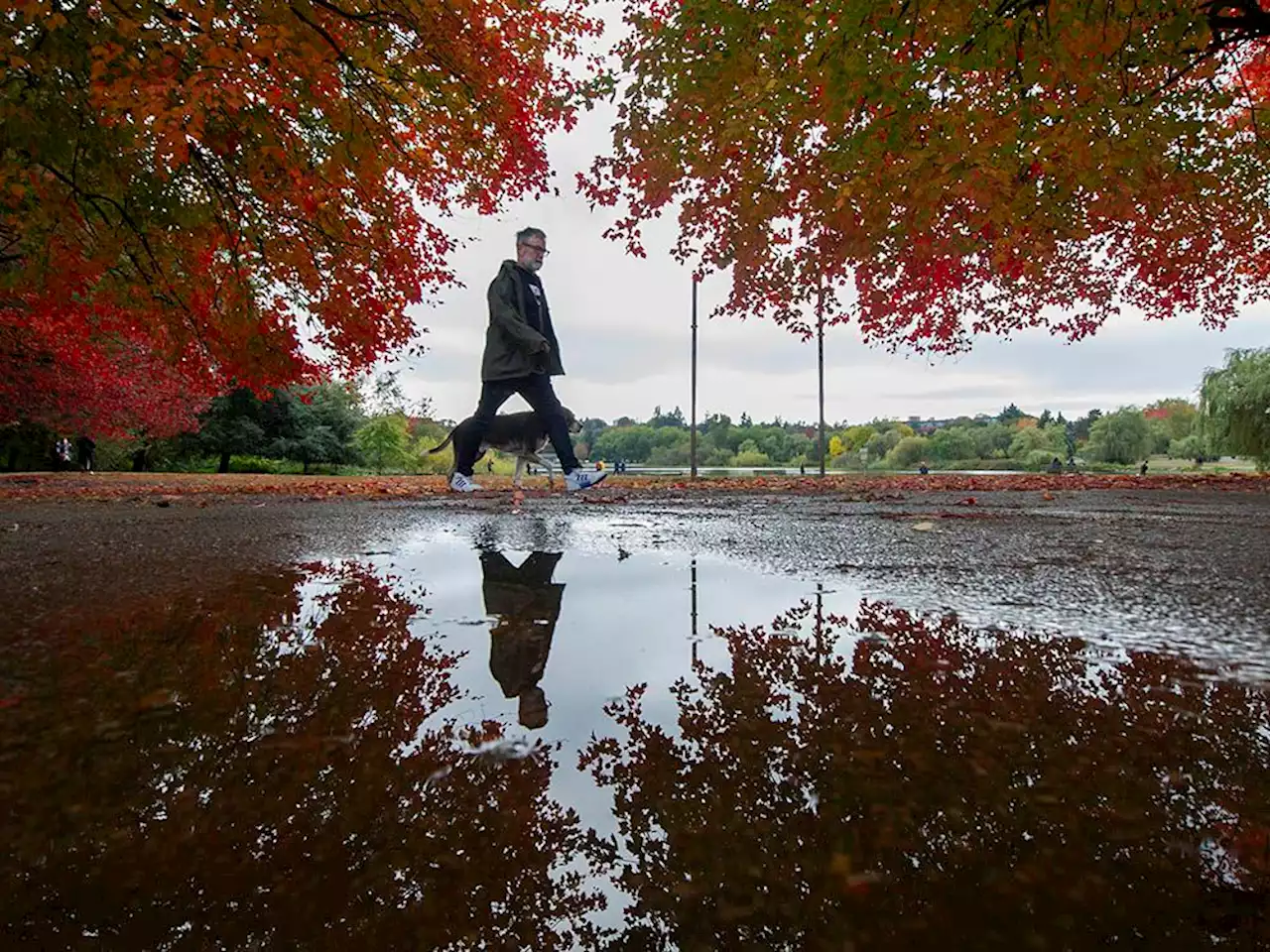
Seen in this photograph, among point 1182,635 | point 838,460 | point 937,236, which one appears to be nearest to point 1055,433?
point 838,460

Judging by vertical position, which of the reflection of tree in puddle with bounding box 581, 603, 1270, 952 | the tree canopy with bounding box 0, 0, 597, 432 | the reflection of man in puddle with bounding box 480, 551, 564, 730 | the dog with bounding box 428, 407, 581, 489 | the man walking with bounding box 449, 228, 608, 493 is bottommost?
the reflection of tree in puddle with bounding box 581, 603, 1270, 952

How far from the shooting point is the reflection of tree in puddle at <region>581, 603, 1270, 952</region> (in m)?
0.73

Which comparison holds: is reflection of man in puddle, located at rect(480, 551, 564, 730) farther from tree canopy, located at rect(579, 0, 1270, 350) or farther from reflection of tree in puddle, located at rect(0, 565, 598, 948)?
tree canopy, located at rect(579, 0, 1270, 350)

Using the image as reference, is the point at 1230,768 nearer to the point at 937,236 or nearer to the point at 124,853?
the point at 124,853

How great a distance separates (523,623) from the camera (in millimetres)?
2121

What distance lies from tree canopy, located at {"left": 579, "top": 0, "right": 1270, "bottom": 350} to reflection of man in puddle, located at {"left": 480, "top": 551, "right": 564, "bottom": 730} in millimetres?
3590

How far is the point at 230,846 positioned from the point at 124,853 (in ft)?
0.43

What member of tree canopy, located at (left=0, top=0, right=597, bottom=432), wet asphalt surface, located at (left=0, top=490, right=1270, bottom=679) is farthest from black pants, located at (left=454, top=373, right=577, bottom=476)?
tree canopy, located at (left=0, top=0, right=597, bottom=432)

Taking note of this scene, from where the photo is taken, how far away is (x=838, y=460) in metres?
107

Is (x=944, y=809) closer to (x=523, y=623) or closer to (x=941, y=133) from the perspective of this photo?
(x=523, y=623)

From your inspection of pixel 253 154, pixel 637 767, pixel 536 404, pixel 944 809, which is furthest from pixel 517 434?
pixel 944 809

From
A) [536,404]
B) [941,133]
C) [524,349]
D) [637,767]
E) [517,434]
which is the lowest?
[637,767]

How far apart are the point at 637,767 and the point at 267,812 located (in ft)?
1.89

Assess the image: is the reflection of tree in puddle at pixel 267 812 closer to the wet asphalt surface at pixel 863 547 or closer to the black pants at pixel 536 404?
the wet asphalt surface at pixel 863 547
